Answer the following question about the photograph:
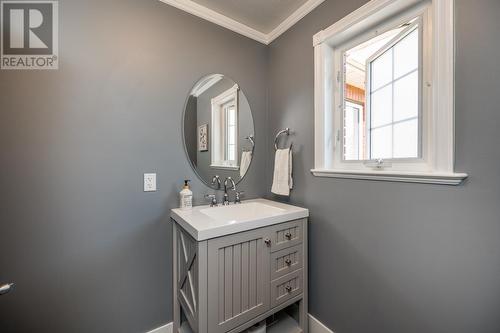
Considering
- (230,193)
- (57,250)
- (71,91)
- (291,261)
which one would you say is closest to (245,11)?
(71,91)

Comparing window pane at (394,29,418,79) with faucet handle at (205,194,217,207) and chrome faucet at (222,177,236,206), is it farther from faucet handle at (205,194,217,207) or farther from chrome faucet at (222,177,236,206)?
faucet handle at (205,194,217,207)

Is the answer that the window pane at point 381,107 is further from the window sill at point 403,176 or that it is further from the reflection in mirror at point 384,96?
the window sill at point 403,176

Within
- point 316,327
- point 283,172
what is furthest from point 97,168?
point 316,327

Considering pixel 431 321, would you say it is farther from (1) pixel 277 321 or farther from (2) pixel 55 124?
(2) pixel 55 124

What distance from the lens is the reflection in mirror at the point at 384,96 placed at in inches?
42.1

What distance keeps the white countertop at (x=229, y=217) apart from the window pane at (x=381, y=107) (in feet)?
2.42

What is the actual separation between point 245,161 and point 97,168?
1068 millimetres

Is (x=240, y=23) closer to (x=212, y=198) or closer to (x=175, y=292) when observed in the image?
(x=212, y=198)

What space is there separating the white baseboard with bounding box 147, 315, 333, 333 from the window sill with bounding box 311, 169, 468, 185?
3.41 feet

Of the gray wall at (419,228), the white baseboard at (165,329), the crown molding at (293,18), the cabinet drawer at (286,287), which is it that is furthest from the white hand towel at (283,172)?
the white baseboard at (165,329)

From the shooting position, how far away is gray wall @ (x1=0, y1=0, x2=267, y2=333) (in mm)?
1044

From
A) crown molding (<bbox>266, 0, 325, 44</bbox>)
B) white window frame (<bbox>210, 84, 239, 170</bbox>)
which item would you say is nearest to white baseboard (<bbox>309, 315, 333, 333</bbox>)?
white window frame (<bbox>210, 84, 239, 170</bbox>)

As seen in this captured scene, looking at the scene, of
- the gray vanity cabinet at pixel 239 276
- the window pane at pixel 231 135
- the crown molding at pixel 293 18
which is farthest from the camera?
the window pane at pixel 231 135

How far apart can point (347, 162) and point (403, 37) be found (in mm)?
751
